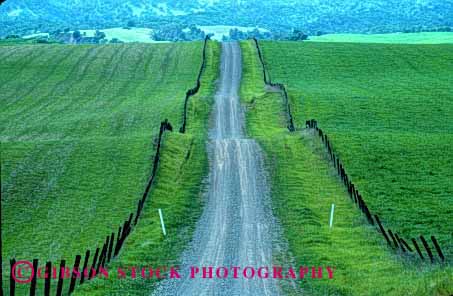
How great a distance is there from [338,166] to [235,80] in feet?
129

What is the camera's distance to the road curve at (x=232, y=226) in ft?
65.0

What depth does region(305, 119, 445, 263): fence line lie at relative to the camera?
20673 millimetres

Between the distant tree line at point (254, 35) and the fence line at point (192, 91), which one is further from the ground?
the distant tree line at point (254, 35)

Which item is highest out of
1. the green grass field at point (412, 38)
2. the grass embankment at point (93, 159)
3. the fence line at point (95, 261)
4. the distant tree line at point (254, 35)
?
the distant tree line at point (254, 35)

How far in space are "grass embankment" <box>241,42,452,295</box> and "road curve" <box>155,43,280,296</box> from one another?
90 centimetres

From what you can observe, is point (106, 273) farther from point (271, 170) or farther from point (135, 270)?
point (271, 170)

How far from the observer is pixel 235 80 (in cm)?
7431

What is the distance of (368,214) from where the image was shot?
27516 millimetres

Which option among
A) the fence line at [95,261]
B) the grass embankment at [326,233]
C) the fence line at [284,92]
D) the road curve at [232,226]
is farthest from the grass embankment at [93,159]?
the fence line at [284,92]

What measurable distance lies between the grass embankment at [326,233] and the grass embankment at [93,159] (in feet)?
14.2

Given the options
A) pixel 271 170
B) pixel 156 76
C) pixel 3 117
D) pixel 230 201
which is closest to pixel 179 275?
pixel 230 201

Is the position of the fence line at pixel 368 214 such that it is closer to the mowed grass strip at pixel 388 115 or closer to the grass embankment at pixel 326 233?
the grass embankment at pixel 326 233

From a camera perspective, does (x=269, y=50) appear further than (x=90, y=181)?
Yes

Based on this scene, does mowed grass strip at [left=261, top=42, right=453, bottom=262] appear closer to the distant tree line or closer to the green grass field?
the green grass field
